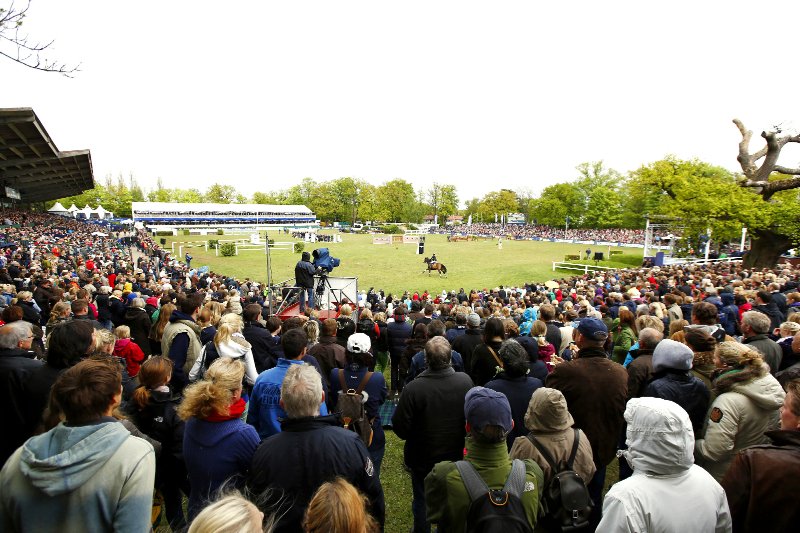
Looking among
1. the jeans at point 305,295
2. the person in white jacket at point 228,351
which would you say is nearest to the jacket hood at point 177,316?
the person in white jacket at point 228,351

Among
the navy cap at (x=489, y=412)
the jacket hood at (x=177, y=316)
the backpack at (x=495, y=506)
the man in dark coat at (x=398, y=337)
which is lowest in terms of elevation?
the man in dark coat at (x=398, y=337)

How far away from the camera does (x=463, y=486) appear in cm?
222

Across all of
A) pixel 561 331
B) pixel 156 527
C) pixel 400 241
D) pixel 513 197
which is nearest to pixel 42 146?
pixel 156 527

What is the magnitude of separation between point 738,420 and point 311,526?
10.3 feet

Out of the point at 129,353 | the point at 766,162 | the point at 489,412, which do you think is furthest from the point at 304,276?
the point at 766,162

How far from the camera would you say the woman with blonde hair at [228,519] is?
1338 millimetres

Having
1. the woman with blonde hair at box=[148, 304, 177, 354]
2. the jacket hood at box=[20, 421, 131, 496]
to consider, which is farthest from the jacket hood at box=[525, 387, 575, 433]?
the woman with blonde hair at box=[148, 304, 177, 354]

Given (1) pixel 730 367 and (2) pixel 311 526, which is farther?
(1) pixel 730 367

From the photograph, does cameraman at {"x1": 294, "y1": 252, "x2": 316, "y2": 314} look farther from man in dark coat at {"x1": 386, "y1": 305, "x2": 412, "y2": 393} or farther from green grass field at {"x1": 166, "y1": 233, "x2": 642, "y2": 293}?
green grass field at {"x1": 166, "y1": 233, "x2": 642, "y2": 293}

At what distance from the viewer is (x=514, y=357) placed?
138 inches

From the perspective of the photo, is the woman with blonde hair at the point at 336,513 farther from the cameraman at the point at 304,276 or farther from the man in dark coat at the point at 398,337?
the cameraman at the point at 304,276

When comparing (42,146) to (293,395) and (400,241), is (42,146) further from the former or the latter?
(400,241)

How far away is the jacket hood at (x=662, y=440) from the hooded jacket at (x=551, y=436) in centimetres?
62

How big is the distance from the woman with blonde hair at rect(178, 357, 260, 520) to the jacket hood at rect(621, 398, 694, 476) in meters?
2.24
